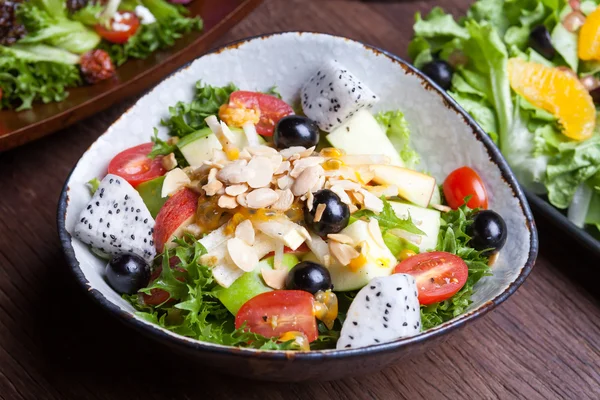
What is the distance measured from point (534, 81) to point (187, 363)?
2.04m

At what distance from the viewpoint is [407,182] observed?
2482 millimetres

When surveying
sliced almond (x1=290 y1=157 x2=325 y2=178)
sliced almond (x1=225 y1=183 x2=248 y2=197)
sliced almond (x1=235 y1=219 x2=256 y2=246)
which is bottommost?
sliced almond (x1=235 y1=219 x2=256 y2=246)

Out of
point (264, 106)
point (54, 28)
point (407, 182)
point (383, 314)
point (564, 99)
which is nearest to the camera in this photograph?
point (383, 314)

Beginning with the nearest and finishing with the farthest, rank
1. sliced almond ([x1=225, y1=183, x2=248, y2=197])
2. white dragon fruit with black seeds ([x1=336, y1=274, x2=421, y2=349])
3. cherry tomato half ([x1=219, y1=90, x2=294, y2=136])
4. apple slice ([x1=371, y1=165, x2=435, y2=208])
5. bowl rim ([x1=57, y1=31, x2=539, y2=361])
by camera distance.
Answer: bowl rim ([x1=57, y1=31, x2=539, y2=361])
white dragon fruit with black seeds ([x1=336, y1=274, x2=421, y2=349])
sliced almond ([x1=225, y1=183, x2=248, y2=197])
apple slice ([x1=371, y1=165, x2=435, y2=208])
cherry tomato half ([x1=219, y1=90, x2=294, y2=136])

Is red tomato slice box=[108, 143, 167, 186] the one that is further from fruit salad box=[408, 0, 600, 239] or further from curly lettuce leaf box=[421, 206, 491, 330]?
fruit salad box=[408, 0, 600, 239]

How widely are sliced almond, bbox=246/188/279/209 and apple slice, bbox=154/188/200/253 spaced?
0.70 ft

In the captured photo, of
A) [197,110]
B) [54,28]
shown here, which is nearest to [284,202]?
[197,110]

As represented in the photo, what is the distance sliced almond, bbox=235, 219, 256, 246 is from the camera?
2170mm

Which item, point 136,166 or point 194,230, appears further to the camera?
point 136,166

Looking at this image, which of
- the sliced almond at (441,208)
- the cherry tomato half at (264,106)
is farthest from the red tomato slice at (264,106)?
the sliced almond at (441,208)

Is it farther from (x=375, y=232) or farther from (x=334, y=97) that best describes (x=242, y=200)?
(x=334, y=97)

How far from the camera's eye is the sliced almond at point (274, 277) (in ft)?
7.09

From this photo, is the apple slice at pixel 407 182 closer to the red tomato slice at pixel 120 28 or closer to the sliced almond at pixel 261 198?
the sliced almond at pixel 261 198

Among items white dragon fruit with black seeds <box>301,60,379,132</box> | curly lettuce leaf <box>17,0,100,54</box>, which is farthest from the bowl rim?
curly lettuce leaf <box>17,0,100,54</box>
